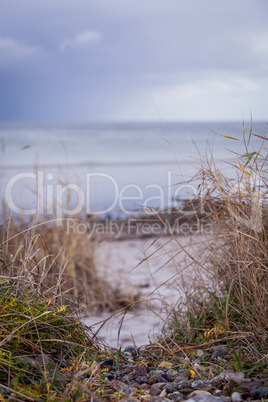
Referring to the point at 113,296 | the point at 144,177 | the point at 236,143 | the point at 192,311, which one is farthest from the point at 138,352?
the point at 144,177

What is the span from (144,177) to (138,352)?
9399 millimetres

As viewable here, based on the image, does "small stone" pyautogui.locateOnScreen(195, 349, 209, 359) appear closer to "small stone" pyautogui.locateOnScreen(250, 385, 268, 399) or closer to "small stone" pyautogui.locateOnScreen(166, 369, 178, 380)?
"small stone" pyautogui.locateOnScreen(166, 369, 178, 380)

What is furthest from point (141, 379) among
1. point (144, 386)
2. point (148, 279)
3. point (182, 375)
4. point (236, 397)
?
point (148, 279)

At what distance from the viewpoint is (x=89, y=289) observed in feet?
12.5

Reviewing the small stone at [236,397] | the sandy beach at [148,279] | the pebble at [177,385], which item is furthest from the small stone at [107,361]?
the small stone at [236,397]

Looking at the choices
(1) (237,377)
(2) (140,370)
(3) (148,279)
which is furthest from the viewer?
(3) (148,279)

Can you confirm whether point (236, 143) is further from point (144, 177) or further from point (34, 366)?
point (144, 177)

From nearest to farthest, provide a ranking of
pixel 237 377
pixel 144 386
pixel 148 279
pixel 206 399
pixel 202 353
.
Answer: pixel 206 399 → pixel 237 377 → pixel 144 386 → pixel 202 353 → pixel 148 279

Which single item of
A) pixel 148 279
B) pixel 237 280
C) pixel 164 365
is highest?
pixel 237 280

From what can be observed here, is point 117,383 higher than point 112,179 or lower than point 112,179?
lower

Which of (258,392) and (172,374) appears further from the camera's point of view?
(172,374)

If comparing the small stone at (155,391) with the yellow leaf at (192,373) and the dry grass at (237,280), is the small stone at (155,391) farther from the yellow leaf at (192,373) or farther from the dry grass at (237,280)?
the dry grass at (237,280)

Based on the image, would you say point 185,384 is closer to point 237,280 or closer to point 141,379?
point 141,379

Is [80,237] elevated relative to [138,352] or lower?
elevated
